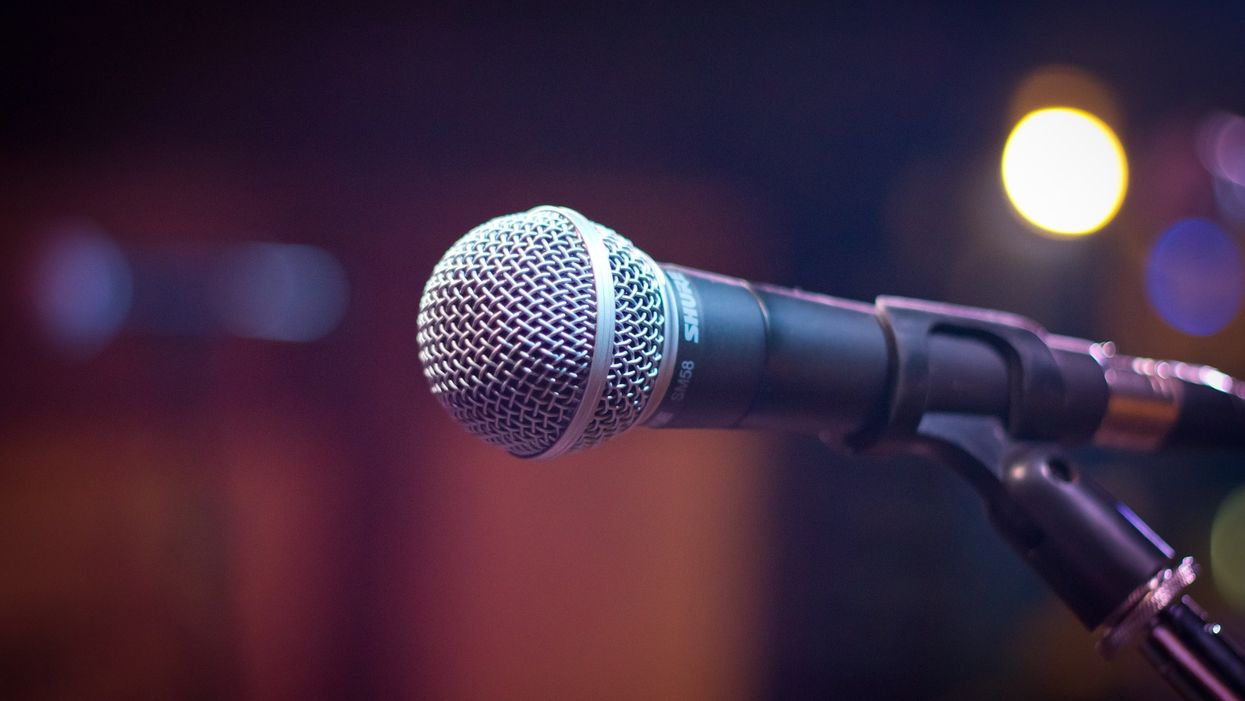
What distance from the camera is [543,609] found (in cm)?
276

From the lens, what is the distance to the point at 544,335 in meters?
0.56

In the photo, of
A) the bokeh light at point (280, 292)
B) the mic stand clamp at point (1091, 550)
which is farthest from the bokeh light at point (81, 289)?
the mic stand clamp at point (1091, 550)

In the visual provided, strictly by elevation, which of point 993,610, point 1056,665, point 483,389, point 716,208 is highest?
point 716,208

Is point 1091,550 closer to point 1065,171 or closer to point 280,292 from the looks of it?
point 1065,171

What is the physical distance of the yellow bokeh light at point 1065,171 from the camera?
2.66 m

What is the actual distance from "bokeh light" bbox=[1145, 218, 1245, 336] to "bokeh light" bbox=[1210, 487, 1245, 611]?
67 cm

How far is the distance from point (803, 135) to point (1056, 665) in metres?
2.26

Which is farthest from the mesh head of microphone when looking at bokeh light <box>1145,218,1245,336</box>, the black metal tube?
bokeh light <box>1145,218,1245,336</box>

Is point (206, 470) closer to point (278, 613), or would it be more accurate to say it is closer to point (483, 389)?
point (278, 613)

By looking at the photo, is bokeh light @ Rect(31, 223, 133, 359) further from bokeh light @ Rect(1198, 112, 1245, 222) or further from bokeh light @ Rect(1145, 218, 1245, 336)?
bokeh light @ Rect(1198, 112, 1245, 222)

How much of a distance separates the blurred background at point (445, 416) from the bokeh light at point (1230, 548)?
0.05 ft

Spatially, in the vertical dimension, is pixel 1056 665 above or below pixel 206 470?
below

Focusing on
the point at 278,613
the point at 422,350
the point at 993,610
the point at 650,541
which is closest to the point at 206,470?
the point at 278,613

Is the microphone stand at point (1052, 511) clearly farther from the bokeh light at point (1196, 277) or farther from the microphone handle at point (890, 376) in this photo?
the bokeh light at point (1196, 277)
